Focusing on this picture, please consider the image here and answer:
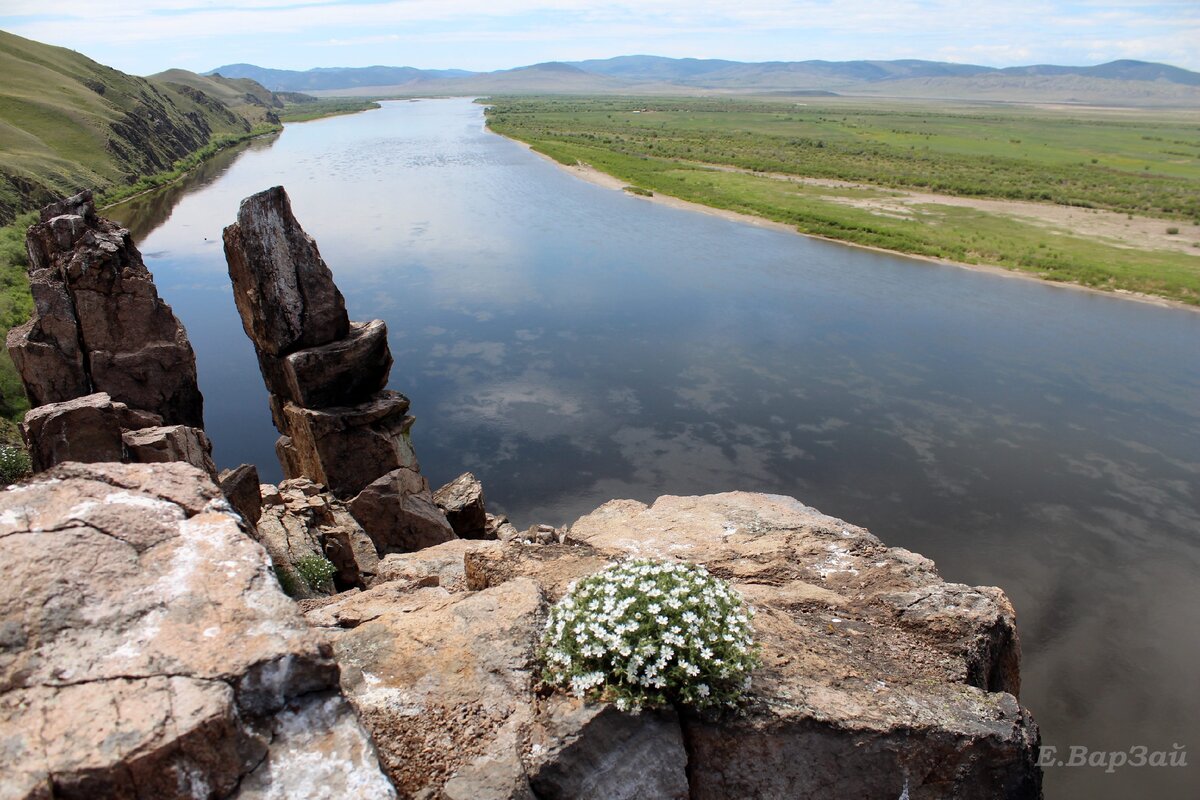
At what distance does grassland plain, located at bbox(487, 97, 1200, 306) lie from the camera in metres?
57.6

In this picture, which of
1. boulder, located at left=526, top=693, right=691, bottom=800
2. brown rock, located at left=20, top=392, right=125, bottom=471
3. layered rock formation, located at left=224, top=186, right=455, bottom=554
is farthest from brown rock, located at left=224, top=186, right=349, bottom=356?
boulder, located at left=526, top=693, right=691, bottom=800

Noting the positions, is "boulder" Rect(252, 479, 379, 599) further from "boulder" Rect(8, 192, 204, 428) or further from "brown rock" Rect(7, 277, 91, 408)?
"brown rock" Rect(7, 277, 91, 408)

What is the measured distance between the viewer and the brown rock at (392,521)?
19.6 meters

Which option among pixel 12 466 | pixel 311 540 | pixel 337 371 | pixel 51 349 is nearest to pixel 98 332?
pixel 51 349

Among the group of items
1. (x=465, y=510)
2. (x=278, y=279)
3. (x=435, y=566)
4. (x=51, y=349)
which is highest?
(x=278, y=279)

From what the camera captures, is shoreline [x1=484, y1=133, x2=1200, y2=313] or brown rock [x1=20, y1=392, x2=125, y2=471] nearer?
brown rock [x1=20, y1=392, x2=125, y2=471]

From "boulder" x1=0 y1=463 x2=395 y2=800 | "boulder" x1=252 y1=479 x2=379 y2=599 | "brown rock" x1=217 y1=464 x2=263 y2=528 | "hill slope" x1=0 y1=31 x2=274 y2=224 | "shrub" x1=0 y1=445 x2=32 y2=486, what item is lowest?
"boulder" x1=252 y1=479 x2=379 y2=599

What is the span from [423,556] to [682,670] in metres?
8.89

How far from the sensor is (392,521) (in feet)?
64.3

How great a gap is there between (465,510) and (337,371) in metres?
5.00

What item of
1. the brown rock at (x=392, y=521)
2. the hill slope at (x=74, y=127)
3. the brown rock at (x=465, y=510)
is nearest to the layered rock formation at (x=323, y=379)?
the brown rock at (x=392, y=521)

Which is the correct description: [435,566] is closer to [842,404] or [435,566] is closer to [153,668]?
[153,668]

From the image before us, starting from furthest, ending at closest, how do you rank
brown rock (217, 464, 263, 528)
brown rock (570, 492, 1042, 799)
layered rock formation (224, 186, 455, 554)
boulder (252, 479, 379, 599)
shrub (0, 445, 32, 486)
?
layered rock formation (224, 186, 455, 554), shrub (0, 445, 32, 486), brown rock (217, 464, 263, 528), boulder (252, 479, 379, 599), brown rock (570, 492, 1042, 799)

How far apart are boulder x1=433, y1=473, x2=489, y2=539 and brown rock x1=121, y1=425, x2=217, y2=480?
6.72 m
